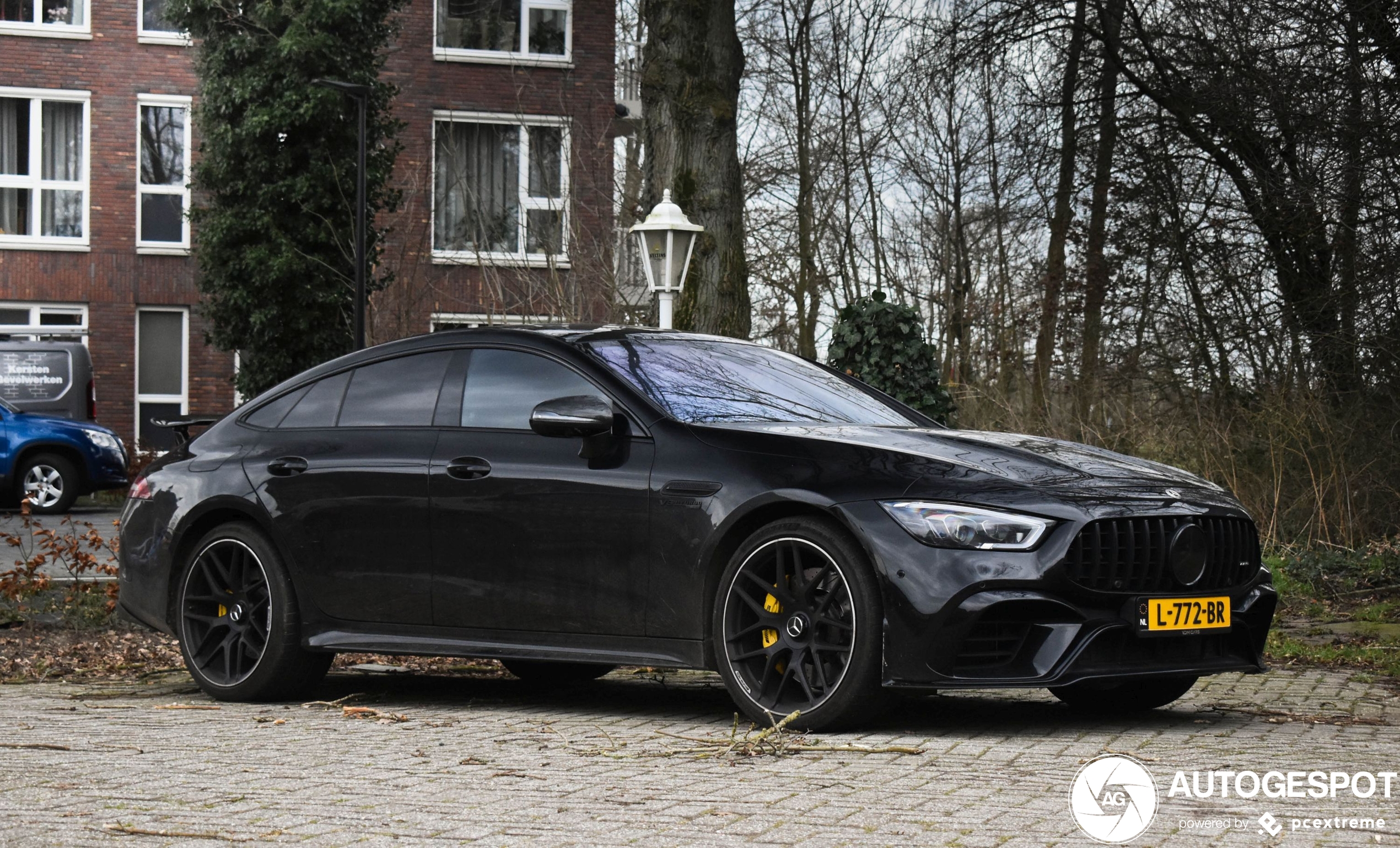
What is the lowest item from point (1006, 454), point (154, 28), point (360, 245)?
point (1006, 454)

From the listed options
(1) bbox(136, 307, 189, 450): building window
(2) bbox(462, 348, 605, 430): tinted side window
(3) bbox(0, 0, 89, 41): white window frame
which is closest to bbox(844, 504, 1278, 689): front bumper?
(2) bbox(462, 348, 605, 430): tinted side window

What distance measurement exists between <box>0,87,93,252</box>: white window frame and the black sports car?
27.6 meters

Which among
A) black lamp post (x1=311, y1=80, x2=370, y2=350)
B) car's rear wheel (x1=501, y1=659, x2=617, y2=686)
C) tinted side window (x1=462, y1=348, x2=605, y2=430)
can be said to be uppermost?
black lamp post (x1=311, y1=80, x2=370, y2=350)

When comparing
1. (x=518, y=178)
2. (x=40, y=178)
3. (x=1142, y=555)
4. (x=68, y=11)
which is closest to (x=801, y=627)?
(x=1142, y=555)

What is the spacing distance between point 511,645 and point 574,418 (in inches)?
37.4

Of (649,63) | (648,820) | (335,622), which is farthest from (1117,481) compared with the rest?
(649,63)

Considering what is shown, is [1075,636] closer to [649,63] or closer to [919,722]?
[919,722]

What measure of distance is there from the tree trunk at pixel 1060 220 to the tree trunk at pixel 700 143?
3652 mm

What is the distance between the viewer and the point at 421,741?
612 cm

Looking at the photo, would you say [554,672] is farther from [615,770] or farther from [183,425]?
[615,770]

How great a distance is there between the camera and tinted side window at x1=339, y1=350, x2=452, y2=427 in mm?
7383

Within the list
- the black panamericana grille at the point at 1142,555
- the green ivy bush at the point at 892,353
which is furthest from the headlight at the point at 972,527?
the green ivy bush at the point at 892,353

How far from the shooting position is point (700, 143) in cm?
1550

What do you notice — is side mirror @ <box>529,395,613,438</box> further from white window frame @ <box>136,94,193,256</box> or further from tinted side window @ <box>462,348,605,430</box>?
white window frame @ <box>136,94,193,256</box>
